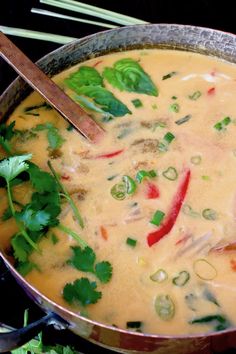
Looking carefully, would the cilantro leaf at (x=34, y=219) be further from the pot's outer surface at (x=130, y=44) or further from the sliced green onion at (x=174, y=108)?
the sliced green onion at (x=174, y=108)

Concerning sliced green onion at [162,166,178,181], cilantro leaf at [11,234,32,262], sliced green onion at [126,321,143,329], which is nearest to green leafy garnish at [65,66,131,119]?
sliced green onion at [162,166,178,181]

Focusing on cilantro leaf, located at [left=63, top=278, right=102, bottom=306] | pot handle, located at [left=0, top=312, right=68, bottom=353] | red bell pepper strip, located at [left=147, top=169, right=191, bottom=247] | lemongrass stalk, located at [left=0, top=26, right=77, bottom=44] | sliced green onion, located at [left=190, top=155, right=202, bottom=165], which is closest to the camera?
pot handle, located at [left=0, top=312, right=68, bottom=353]

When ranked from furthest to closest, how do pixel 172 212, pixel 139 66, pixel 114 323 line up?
pixel 139 66 < pixel 172 212 < pixel 114 323

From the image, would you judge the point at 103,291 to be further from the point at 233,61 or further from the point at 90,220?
the point at 233,61

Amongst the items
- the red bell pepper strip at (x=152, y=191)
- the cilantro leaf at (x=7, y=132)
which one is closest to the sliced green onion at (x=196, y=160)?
the red bell pepper strip at (x=152, y=191)

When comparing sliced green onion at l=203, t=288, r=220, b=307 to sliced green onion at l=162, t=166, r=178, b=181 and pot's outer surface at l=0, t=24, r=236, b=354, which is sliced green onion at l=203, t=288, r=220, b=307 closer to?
sliced green onion at l=162, t=166, r=178, b=181

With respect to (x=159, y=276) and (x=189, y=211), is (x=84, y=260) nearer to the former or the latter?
(x=159, y=276)

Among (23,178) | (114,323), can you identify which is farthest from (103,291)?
(23,178)
